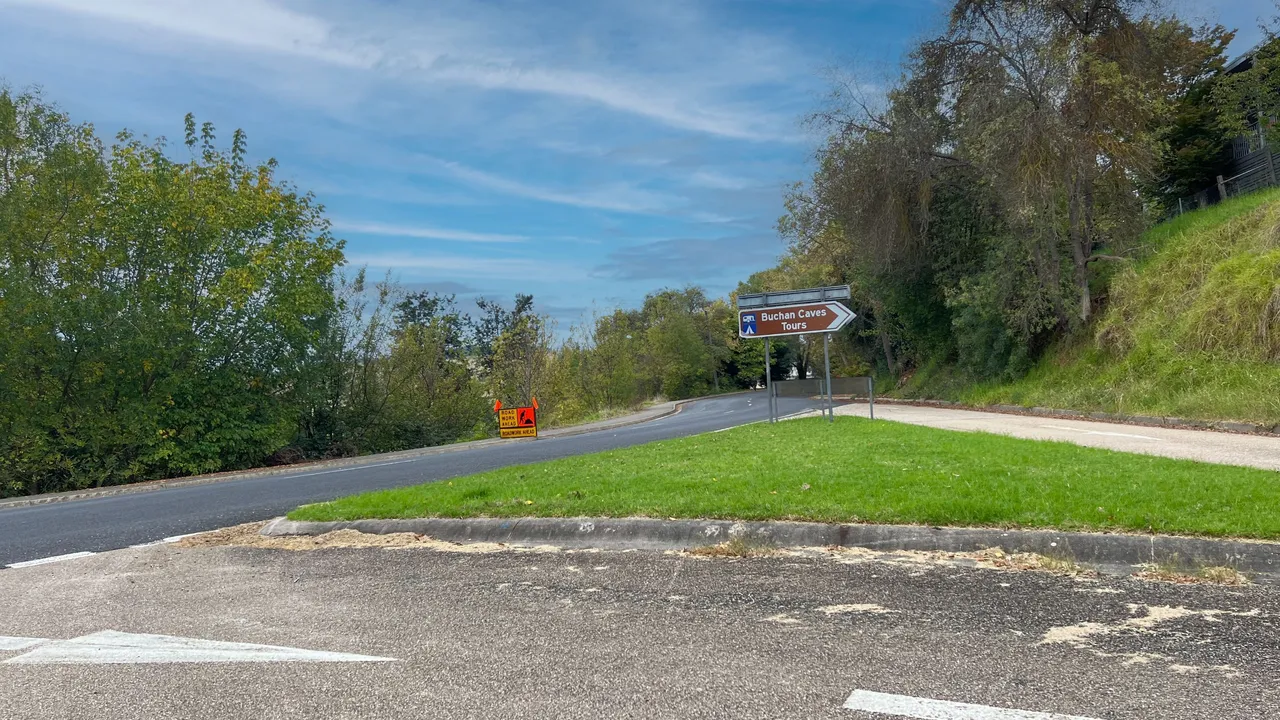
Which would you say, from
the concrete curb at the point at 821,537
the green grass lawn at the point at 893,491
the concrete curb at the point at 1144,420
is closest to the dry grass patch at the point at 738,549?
the concrete curb at the point at 821,537

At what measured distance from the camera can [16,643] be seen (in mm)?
5027

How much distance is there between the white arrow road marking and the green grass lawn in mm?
3198

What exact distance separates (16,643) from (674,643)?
152 inches

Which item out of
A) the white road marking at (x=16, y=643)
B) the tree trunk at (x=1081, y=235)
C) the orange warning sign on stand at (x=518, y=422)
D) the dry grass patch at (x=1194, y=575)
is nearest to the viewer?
the white road marking at (x=16, y=643)

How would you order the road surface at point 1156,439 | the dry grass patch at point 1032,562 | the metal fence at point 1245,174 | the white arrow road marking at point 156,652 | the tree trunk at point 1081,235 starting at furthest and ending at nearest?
1. the metal fence at point 1245,174
2. the tree trunk at point 1081,235
3. the road surface at point 1156,439
4. the dry grass patch at point 1032,562
5. the white arrow road marking at point 156,652

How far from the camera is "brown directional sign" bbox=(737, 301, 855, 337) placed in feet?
62.2

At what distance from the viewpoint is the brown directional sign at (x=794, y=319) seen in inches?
747

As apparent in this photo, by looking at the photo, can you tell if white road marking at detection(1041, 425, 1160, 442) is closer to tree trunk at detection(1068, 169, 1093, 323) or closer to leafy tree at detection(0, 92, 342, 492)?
tree trunk at detection(1068, 169, 1093, 323)

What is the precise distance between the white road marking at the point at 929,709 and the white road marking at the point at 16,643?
4597 mm

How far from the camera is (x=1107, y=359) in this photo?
22.6 metres

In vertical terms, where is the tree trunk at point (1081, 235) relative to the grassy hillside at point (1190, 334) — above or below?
above

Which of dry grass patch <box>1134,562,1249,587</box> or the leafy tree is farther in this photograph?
the leafy tree

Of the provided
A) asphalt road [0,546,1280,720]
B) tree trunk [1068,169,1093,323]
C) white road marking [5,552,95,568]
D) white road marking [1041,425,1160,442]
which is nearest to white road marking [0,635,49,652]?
asphalt road [0,546,1280,720]

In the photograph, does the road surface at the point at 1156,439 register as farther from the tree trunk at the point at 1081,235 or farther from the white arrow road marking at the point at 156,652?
the white arrow road marking at the point at 156,652
